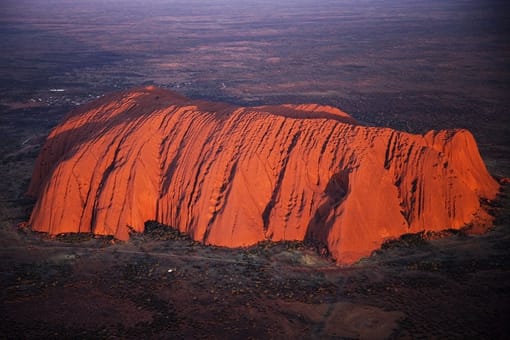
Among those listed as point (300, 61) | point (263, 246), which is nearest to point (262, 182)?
point (263, 246)

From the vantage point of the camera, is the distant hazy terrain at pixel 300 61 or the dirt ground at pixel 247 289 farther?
the distant hazy terrain at pixel 300 61

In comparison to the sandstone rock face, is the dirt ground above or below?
below

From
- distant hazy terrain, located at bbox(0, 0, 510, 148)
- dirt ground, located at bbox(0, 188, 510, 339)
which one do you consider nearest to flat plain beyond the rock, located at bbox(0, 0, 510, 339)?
dirt ground, located at bbox(0, 188, 510, 339)

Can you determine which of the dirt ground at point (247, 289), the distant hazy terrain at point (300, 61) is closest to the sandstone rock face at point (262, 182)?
the dirt ground at point (247, 289)

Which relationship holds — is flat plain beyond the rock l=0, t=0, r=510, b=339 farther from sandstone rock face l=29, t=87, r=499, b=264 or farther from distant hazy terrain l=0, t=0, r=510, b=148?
sandstone rock face l=29, t=87, r=499, b=264

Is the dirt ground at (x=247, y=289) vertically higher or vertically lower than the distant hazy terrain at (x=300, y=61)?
lower

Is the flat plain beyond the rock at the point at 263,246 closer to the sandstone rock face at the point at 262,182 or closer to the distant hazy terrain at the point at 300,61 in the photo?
the distant hazy terrain at the point at 300,61

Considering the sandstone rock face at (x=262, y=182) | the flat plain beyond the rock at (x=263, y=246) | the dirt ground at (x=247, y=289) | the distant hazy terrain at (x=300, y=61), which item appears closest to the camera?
the dirt ground at (x=247, y=289)

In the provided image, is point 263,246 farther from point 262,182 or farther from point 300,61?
point 300,61

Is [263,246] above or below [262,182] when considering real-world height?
below
